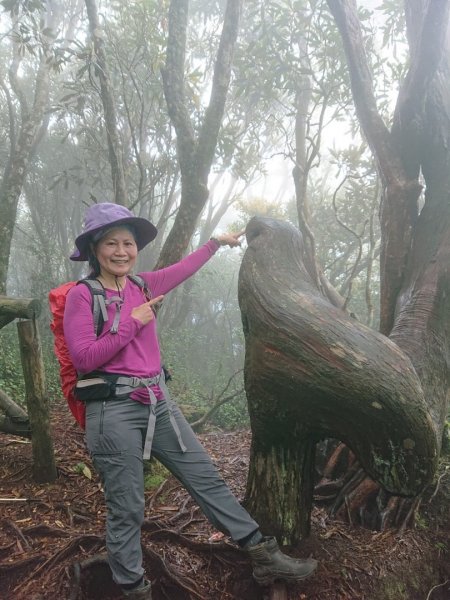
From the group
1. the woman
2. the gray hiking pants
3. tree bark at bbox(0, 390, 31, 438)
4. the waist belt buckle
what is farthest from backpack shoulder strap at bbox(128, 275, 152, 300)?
tree bark at bbox(0, 390, 31, 438)

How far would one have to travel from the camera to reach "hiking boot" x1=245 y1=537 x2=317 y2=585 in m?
2.19

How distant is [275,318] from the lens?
231 cm

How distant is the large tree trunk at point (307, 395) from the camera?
200 cm

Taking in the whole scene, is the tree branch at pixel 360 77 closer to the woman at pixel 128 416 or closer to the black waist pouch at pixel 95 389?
the woman at pixel 128 416

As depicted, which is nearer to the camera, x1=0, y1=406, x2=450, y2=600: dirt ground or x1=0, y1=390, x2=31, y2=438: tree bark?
x1=0, y1=406, x2=450, y2=600: dirt ground

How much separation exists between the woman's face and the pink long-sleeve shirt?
0.13 meters

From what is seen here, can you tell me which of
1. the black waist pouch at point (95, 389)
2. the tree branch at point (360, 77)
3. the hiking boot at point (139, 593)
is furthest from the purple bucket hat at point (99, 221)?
the tree branch at point (360, 77)

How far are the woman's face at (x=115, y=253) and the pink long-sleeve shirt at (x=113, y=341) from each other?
0.44 ft

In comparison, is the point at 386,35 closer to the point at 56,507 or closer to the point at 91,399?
the point at 91,399

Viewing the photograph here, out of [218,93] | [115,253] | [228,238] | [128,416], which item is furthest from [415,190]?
[128,416]

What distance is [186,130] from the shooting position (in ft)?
14.8

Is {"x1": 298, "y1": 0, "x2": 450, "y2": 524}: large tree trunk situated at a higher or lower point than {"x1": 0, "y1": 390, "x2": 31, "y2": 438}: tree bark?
higher

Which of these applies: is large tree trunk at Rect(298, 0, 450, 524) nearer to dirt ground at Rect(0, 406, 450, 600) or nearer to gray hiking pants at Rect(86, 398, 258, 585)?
dirt ground at Rect(0, 406, 450, 600)

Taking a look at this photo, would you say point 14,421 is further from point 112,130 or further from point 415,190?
point 415,190
